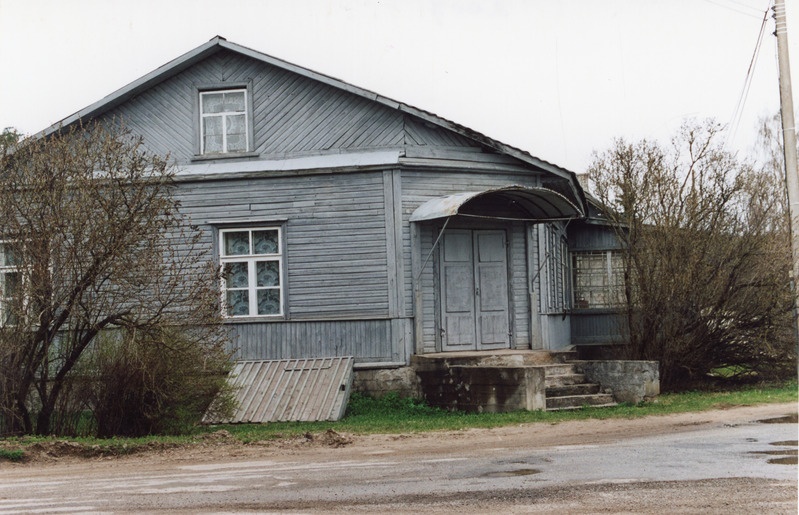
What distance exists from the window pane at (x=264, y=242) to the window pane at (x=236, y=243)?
16 cm

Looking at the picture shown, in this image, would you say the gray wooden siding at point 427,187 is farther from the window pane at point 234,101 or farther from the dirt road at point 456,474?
the dirt road at point 456,474

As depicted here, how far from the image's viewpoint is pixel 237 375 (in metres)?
15.9

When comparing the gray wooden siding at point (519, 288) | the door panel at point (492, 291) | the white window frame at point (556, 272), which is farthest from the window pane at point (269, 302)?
the white window frame at point (556, 272)

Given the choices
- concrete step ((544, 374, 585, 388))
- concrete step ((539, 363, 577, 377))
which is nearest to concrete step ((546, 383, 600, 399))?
concrete step ((544, 374, 585, 388))

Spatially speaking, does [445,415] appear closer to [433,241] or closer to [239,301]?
[433,241]

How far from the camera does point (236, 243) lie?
18.3 meters

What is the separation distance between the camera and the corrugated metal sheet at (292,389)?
15820 millimetres

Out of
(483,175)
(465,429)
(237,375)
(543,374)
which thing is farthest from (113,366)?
(483,175)

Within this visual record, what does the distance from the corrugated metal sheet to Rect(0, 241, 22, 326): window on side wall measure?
12.5 ft

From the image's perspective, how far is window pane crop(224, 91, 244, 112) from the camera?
18891 millimetres

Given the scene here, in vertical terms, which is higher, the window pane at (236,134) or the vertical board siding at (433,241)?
the window pane at (236,134)

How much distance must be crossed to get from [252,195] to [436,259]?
3.70m

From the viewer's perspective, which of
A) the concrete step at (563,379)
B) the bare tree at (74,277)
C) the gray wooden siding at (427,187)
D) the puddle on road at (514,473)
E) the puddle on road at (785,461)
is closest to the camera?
the puddle on road at (514,473)

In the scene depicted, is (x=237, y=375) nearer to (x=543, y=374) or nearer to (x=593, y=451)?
(x=543, y=374)
